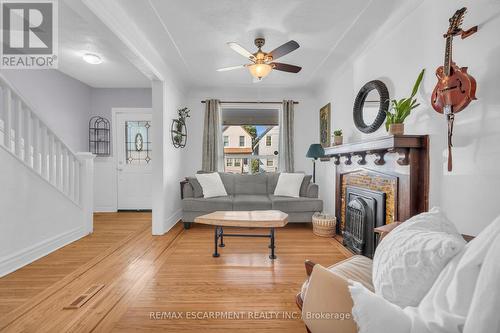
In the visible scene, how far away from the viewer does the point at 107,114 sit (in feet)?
16.1

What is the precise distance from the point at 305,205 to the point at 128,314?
2.85m

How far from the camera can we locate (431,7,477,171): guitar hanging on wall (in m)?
1.51

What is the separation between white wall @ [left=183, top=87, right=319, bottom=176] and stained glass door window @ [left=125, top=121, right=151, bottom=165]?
889 mm

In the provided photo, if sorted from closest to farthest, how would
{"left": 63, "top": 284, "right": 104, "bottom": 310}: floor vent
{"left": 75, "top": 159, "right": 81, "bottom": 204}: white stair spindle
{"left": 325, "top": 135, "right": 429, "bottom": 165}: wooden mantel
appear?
{"left": 63, "top": 284, "right": 104, "bottom": 310}: floor vent → {"left": 325, "top": 135, "right": 429, "bottom": 165}: wooden mantel → {"left": 75, "top": 159, "right": 81, "bottom": 204}: white stair spindle

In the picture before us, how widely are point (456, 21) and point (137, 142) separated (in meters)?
5.12

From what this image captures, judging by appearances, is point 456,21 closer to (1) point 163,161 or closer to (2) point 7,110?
(1) point 163,161

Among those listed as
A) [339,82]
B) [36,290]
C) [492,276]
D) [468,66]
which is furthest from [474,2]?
[36,290]

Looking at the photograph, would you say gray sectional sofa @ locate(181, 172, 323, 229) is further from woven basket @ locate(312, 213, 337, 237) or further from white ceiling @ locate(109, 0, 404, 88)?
white ceiling @ locate(109, 0, 404, 88)

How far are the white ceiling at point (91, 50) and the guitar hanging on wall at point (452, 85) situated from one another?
274cm

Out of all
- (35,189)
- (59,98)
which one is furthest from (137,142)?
(35,189)

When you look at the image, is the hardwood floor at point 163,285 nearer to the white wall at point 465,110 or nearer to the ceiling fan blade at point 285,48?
the white wall at point 465,110

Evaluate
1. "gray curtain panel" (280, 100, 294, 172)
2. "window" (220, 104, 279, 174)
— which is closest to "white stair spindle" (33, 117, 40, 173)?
"window" (220, 104, 279, 174)

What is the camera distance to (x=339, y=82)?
3.77 meters

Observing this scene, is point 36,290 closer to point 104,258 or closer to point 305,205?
point 104,258
